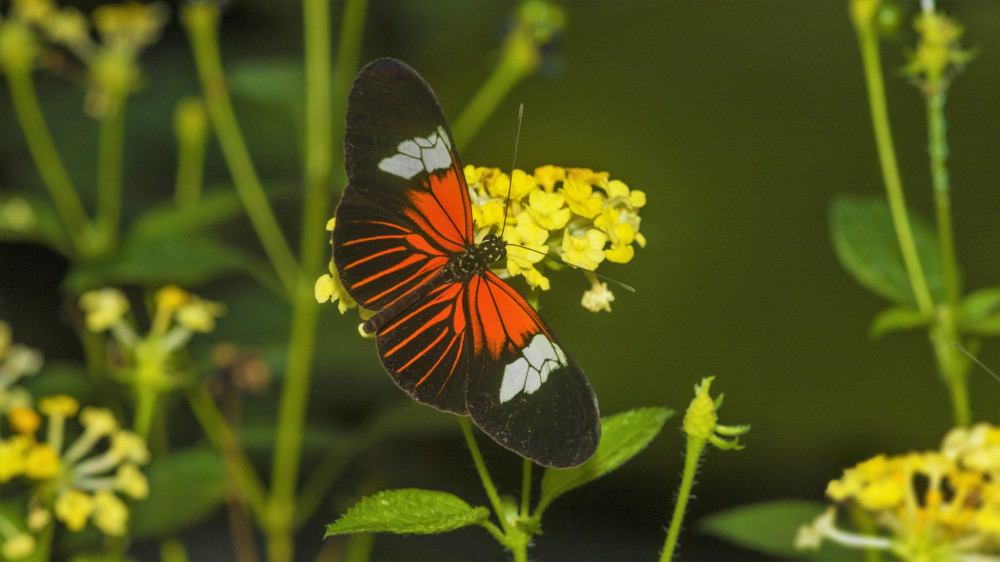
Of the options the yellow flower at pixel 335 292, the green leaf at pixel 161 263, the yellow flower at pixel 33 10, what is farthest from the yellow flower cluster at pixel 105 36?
the yellow flower at pixel 335 292

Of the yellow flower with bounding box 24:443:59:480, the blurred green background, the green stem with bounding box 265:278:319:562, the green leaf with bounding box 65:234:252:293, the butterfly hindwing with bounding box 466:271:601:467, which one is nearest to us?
the butterfly hindwing with bounding box 466:271:601:467

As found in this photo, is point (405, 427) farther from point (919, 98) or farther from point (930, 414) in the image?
point (919, 98)

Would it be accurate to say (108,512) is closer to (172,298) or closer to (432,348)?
(172,298)

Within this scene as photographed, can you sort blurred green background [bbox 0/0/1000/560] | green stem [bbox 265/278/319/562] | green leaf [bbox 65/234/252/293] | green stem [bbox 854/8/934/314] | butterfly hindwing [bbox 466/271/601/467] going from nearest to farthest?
1. butterfly hindwing [bbox 466/271/601/467]
2. green stem [bbox 854/8/934/314]
3. green leaf [bbox 65/234/252/293]
4. green stem [bbox 265/278/319/562]
5. blurred green background [bbox 0/0/1000/560]

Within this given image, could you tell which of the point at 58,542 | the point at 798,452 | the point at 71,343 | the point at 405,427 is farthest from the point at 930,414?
the point at 71,343

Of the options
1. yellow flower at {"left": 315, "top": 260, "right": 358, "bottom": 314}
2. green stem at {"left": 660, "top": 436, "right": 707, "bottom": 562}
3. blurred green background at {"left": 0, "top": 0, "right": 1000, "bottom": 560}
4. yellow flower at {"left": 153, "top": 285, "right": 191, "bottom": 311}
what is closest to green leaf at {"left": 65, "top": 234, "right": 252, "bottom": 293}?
yellow flower at {"left": 153, "top": 285, "right": 191, "bottom": 311}

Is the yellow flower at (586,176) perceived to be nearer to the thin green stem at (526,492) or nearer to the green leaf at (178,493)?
the thin green stem at (526,492)

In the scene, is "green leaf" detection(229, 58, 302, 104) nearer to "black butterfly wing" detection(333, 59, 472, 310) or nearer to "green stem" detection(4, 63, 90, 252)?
"green stem" detection(4, 63, 90, 252)
